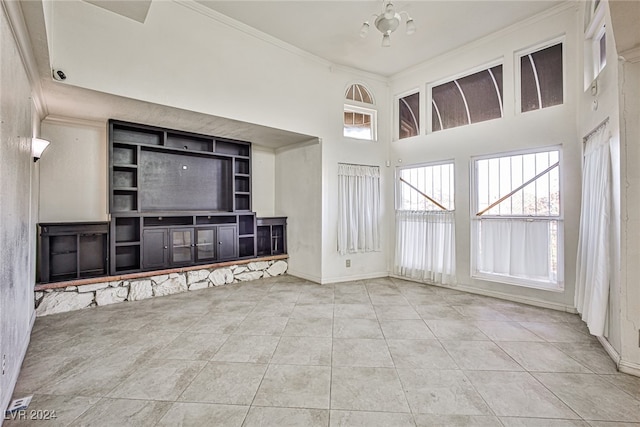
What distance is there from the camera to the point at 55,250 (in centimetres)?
360

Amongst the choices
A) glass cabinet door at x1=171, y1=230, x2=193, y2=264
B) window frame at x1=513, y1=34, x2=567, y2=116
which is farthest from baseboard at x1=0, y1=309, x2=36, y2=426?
window frame at x1=513, y1=34, x2=567, y2=116

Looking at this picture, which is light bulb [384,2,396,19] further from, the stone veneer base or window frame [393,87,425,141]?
the stone veneer base

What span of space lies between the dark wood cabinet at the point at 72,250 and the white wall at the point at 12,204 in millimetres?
1156

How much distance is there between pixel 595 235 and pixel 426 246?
7.39 ft

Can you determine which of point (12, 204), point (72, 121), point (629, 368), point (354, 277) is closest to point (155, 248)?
point (72, 121)

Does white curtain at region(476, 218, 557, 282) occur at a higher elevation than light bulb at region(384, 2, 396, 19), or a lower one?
lower

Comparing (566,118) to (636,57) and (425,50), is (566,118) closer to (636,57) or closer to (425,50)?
(636,57)

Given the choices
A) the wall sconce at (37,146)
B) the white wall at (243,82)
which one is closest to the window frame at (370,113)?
the white wall at (243,82)

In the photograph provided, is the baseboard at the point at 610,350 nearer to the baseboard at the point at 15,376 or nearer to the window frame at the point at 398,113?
the window frame at the point at 398,113

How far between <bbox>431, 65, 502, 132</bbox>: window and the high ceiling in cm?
54

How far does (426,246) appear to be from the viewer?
15.6 feet

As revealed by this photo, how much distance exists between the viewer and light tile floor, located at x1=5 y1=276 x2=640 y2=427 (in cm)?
173

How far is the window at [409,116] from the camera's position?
199 inches

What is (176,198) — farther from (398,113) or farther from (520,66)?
(520,66)
